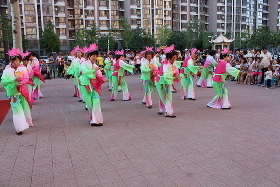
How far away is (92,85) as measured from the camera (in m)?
6.87

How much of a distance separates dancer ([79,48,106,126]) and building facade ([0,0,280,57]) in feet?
152

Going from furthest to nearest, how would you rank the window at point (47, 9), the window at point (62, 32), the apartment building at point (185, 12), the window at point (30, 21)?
the apartment building at point (185, 12) < the window at point (62, 32) < the window at point (47, 9) < the window at point (30, 21)

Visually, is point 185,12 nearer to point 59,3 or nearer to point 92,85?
point 59,3

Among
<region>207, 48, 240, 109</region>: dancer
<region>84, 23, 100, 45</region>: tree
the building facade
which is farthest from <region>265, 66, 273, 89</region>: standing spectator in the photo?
the building facade

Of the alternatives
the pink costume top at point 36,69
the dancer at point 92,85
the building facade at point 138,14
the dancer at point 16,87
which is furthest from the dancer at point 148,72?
the building facade at point 138,14

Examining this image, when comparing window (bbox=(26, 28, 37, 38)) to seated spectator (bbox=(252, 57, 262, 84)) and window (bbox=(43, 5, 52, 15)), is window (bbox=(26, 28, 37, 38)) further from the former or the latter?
seated spectator (bbox=(252, 57, 262, 84))

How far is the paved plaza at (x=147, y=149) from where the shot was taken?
398 centimetres

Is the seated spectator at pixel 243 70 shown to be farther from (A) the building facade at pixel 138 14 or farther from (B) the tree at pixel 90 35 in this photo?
(A) the building facade at pixel 138 14

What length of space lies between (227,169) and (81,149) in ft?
8.34

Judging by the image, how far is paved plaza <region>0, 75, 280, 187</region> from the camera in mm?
3978

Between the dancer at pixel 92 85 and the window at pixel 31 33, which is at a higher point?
the window at pixel 31 33

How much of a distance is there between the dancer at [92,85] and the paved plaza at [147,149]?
0.32 metres

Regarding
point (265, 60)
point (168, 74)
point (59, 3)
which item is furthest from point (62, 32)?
point (168, 74)

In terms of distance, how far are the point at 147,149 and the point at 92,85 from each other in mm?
2451
